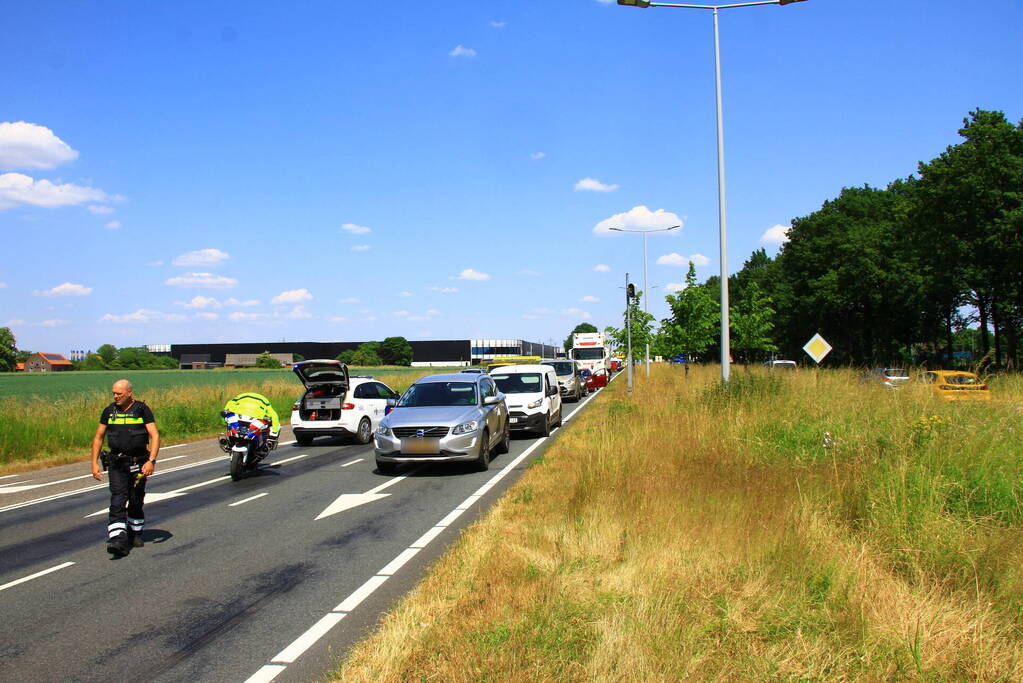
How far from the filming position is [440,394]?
14781 mm

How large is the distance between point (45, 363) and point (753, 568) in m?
135

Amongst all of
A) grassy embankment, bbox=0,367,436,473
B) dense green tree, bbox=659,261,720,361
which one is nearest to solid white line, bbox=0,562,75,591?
grassy embankment, bbox=0,367,436,473

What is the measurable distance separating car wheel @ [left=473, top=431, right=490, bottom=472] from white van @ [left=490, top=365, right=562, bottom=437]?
4.47 m

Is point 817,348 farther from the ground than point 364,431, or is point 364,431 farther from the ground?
point 817,348

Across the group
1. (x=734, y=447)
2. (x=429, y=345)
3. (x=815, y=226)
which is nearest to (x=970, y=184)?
(x=815, y=226)

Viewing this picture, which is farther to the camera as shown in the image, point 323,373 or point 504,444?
point 323,373

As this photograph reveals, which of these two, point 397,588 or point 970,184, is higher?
point 970,184

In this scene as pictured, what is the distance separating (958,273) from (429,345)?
118 m

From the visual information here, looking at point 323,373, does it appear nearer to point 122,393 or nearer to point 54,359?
point 122,393

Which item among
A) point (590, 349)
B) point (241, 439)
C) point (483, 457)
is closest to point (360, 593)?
point (483, 457)

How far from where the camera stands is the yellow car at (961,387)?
10578 mm

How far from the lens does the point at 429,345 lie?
150m

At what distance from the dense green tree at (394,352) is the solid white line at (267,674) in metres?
131

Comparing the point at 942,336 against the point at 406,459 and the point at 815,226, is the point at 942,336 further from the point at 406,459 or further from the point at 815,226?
the point at 406,459
